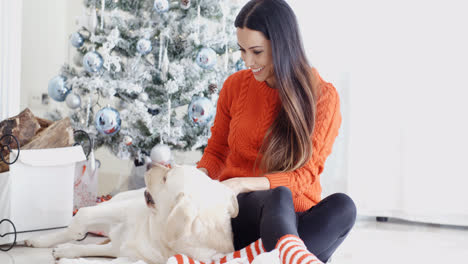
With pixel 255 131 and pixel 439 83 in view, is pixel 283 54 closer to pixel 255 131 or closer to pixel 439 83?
pixel 255 131

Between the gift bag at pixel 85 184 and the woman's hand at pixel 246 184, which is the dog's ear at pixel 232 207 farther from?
the gift bag at pixel 85 184

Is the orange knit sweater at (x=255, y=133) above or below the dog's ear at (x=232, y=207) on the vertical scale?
above

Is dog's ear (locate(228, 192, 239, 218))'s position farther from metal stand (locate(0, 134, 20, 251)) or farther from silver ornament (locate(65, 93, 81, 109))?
silver ornament (locate(65, 93, 81, 109))

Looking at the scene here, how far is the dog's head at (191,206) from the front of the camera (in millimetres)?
1154

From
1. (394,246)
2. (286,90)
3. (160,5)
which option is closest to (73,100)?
(160,5)

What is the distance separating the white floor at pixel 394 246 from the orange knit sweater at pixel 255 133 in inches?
23.3

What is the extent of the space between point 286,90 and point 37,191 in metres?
1.11

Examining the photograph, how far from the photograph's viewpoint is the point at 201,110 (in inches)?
100

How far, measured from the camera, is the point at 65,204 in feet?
6.64

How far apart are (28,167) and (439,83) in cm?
226

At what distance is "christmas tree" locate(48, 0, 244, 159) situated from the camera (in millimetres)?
2686

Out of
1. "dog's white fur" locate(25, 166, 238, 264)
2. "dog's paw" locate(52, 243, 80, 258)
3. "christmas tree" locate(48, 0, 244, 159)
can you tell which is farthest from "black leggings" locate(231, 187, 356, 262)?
"christmas tree" locate(48, 0, 244, 159)

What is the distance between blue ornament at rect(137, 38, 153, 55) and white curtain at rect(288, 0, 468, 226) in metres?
1.03

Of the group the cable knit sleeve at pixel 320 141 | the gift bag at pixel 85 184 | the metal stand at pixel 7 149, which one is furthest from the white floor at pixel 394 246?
the cable knit sleeve at pixel 320 141
